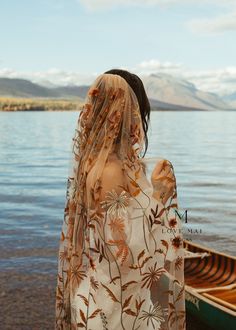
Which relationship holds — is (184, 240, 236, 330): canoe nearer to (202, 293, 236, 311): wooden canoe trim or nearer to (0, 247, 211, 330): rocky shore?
(202, 293, 236, 311): wooden canoe trim

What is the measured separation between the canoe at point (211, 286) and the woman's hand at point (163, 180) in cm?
A: 366

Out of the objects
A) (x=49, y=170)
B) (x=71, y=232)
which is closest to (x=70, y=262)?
(x=71, y=232)

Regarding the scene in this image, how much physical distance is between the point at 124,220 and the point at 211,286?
603 cm

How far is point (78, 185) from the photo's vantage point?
13.4 ft

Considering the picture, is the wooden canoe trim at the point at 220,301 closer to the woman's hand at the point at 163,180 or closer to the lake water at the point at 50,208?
the lake water at the point at 50,208

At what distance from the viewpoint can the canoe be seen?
7449 mm

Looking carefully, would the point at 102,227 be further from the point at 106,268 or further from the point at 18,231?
the point at 18,231

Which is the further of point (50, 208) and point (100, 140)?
point (50, 208)

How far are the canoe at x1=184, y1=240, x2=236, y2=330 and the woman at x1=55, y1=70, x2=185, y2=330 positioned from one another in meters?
3.45

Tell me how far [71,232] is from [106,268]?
442mm

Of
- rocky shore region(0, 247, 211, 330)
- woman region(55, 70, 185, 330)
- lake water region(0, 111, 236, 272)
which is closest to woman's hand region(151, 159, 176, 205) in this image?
woman region(55, 70, 185, 330)

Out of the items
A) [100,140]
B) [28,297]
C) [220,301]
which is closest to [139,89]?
[100,140]

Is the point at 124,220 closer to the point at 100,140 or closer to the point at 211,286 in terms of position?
the point at 100,140

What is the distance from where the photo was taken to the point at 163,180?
3.88m
